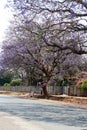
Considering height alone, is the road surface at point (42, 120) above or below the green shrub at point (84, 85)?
below

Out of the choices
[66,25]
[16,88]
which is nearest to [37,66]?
[66,25]

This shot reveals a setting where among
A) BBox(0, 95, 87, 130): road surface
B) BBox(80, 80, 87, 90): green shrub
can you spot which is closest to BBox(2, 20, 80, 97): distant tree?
BBox(80, 80, 87, 90): green shrub

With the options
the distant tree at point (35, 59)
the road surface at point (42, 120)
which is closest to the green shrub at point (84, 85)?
the distant tree at point (35, 59)

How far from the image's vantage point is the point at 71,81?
7238 centimetres

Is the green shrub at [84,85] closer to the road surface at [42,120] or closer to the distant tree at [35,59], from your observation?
the distant tree at [35,59]

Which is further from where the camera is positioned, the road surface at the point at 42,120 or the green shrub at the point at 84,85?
the green shrub at the point at 84,85

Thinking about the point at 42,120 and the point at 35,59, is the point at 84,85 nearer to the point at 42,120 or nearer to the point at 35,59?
the point at 35,59

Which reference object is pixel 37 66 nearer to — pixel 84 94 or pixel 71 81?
pixel 84 94

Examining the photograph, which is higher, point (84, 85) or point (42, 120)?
point (84, 85)

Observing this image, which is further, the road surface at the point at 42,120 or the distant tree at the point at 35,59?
the distant tree at the point at 35,59

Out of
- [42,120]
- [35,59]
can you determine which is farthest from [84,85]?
[42,120]

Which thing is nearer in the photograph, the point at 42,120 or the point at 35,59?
the point at 42,120

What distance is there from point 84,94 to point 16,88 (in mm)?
38423

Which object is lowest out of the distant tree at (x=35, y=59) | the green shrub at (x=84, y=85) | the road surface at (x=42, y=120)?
the road surface at (x=42, y=120)
